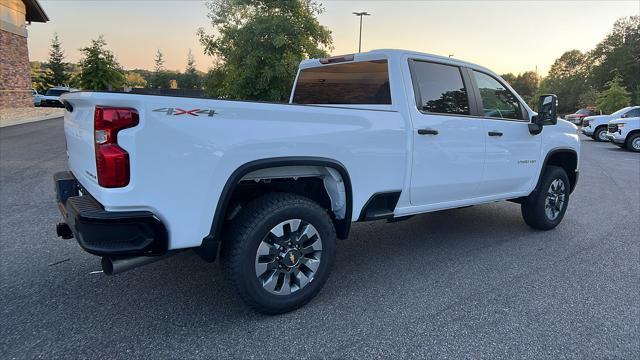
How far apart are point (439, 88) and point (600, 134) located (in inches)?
857

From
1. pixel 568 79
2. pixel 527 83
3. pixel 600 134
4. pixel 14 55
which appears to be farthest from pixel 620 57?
pixel 14 55

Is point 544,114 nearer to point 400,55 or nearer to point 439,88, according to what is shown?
point 439,88

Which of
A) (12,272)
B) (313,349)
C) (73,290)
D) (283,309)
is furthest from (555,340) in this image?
(12,272)

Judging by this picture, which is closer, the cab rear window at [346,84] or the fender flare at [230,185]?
the fender flare at [230,185]

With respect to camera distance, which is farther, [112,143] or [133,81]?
[133,81]

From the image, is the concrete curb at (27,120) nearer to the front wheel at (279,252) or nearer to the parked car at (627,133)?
the front wheel at (279,252)

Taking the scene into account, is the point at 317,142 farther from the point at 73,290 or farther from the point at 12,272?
the point at 12,272

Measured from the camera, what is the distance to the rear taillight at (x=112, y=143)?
2.35 metres

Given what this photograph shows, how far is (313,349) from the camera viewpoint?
2682 millimetres

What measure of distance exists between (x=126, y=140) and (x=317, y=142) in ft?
4.07

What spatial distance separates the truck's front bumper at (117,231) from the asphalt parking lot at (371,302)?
67 cm

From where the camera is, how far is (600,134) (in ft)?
70.2

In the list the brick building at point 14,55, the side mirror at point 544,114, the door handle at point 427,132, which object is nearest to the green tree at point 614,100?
the side mirror at point 544,114

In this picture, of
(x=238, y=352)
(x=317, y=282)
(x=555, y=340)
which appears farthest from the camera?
(x=317, y=282)
